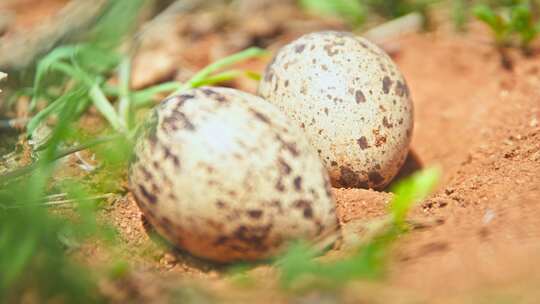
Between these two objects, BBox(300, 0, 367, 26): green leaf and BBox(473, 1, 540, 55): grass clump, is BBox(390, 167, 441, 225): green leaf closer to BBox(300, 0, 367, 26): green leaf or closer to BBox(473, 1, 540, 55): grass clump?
BBox(473, 1, 540, 55): grass clump

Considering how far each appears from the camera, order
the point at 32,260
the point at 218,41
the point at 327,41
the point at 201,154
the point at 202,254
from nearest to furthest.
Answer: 1. the point at 32,260
2. the point at 201,154
3. the point at 202,254
4. the point at 327,41
5. the point at 218,41

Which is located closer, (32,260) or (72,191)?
(32,260)

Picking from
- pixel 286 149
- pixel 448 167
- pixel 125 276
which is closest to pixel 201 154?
pixel 286 149

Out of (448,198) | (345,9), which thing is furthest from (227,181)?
(345,9)

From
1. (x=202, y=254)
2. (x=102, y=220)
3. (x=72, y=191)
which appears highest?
(x=72, y=191)

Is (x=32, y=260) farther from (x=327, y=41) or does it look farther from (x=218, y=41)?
(x=218, y=41)

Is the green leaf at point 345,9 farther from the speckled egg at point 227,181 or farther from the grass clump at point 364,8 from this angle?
the speckled egg at point 227,181

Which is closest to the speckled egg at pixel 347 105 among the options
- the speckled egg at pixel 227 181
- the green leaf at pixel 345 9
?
the speckled egg at pixel 227 181
